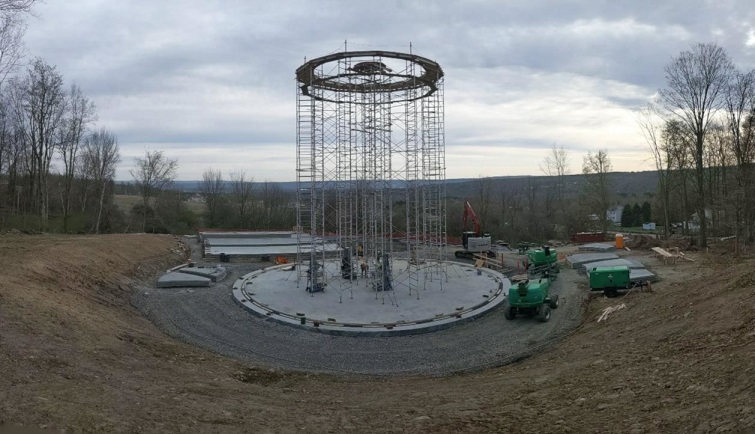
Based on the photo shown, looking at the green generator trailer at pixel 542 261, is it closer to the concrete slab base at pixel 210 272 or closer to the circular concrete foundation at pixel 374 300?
the circular concrete foundation at pixel 374 300

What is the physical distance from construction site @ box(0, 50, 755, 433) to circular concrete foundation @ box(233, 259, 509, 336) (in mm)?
126

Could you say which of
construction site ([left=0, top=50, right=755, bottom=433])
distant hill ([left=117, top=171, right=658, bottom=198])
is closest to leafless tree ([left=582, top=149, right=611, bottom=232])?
distant hill ([left=117, top=171, right=658, bottom=198])

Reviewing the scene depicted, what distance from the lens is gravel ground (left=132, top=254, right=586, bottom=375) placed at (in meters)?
12.7

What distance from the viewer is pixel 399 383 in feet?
36.8

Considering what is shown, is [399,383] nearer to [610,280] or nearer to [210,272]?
[610,280]

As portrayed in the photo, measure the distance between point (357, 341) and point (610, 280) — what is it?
1027 centimetres

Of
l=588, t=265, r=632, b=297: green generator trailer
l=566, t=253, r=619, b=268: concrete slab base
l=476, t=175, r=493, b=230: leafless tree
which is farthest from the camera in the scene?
l=476, t=175, r=493, b=230: leafless tree

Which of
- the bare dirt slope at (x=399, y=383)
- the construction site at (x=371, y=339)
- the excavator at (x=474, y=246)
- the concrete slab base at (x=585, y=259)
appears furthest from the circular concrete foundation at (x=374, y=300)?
the excavator at (x=474, y=246)

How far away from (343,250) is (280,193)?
155 ft

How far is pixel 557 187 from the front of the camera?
67562mm

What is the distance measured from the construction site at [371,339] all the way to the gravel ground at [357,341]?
86 mm

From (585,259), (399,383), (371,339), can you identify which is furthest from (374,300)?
(585,259)

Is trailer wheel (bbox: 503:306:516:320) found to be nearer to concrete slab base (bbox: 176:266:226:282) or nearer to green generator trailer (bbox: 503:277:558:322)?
green generator trailer (bbox: 503:277:558:322)

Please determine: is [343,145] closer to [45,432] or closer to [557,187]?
[45,432]
